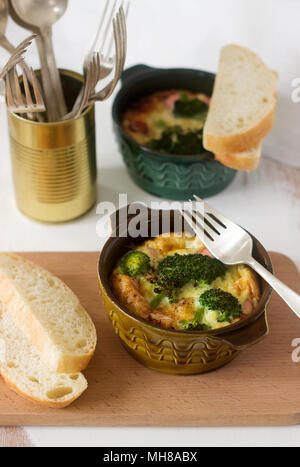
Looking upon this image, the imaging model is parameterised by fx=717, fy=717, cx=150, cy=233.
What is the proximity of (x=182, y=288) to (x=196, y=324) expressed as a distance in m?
0.15

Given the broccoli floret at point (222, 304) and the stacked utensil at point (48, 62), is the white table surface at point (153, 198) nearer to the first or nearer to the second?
the broccoli floret at point (222, 304)

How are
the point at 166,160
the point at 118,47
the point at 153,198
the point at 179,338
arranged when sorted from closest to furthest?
the point at 179,338, the point at 118,47, the point at 166,160, the point at 153,198

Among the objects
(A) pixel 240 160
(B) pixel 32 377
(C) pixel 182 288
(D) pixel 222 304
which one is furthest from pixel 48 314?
(A) pixel 240 160

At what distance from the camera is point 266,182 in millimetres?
2949

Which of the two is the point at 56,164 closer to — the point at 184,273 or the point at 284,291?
the point at 184,273

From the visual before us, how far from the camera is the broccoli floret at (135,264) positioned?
2162 millimetres

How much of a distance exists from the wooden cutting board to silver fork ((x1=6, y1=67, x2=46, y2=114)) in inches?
29.2

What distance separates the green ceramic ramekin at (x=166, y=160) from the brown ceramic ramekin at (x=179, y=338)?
522 mm

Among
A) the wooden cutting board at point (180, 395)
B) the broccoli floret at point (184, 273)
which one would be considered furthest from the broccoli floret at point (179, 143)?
the wooden cutting board at point (180, 395)

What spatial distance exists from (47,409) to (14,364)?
6.6 inches

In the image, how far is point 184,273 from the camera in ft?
7.02

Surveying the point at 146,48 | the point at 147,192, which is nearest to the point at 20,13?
the point at 147,192

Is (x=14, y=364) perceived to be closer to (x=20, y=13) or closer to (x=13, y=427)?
(x=13, y=427)
